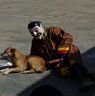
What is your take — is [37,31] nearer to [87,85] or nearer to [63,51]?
[63,51]

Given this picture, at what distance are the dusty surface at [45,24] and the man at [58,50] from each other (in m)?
0.20

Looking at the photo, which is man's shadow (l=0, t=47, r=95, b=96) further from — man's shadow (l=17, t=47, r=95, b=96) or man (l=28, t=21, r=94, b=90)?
man (l=28, t=21, r=94, b=90)

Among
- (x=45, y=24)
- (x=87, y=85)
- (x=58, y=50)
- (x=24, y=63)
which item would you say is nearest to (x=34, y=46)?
(x=24, y=63)

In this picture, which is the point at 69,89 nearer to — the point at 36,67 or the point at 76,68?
the point at 76,68

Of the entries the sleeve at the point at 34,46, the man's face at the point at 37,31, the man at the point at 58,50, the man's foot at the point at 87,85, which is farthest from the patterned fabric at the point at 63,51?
the man's foot at the point at 87,85

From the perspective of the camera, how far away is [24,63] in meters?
8.88

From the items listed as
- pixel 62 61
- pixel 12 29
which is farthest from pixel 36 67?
pixel 12 29

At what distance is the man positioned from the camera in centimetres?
839

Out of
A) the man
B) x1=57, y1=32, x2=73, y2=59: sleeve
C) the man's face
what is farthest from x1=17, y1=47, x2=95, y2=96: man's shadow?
the man's face

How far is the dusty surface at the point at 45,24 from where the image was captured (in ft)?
27.3

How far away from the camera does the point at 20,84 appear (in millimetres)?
8398

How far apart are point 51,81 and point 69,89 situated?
0.50 metres

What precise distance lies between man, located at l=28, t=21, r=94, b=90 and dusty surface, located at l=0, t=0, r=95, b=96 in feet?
0.65

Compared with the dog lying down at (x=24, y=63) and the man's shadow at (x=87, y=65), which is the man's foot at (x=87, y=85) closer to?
the man's shadow at (x=87, y=65)
